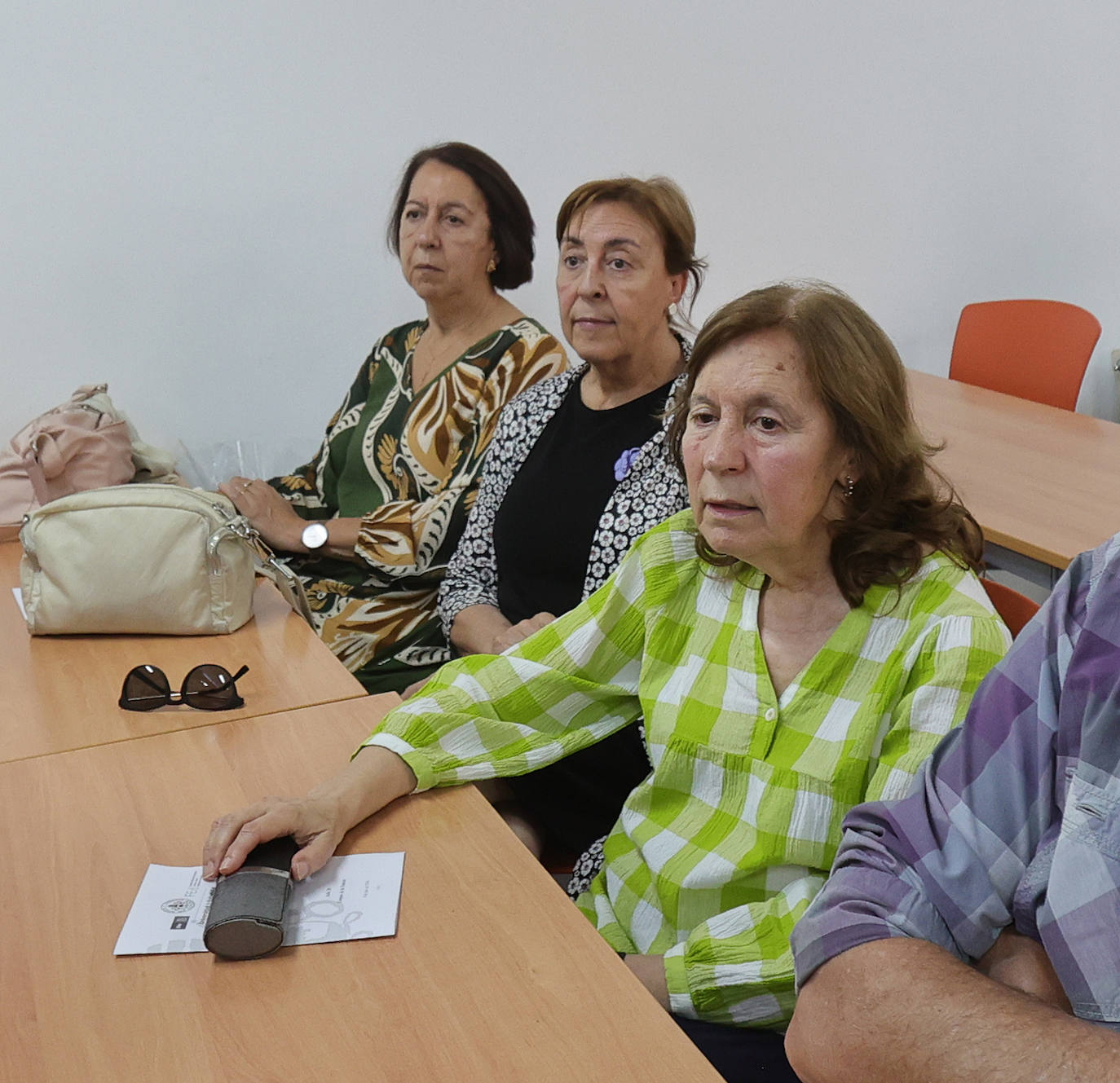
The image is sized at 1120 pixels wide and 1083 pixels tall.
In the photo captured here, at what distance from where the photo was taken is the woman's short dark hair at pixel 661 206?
2211mm

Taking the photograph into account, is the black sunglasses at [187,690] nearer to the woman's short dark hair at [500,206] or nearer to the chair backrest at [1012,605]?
the chair backrest at [1012,605]

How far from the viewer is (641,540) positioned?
63.2 inches

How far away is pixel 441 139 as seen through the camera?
351cm

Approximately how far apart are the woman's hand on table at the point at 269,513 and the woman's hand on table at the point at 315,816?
1.30 meters

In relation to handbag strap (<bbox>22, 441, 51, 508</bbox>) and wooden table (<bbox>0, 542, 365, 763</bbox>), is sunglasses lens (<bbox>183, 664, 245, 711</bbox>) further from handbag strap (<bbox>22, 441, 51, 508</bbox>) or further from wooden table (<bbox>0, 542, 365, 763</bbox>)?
handbag strap (<bbox>22, 441, 51, 508</bbox>)

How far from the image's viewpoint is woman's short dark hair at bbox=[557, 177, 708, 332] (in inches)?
87.0

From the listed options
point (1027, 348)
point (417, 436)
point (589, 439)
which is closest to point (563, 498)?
point (589, 439)

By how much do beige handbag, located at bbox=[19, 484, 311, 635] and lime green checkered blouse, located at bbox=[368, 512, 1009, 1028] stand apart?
1.80ft

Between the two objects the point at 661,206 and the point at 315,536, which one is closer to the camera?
the point at 661,206

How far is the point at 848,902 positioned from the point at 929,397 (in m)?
2.67

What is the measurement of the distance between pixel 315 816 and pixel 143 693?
49cm

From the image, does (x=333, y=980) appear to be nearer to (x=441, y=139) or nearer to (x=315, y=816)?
(x=315, y=816)

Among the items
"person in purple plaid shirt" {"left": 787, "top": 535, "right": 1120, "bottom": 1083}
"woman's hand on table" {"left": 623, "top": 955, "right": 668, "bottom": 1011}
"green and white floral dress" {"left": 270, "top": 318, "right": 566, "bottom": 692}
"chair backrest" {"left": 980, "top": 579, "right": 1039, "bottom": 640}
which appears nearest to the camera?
"person in purple plaid shirt" {"left": 787, "top": 535, "right": 1120, "bottom": 1083}

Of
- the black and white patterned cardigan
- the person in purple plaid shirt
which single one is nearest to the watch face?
the black and white patterned cardigan
